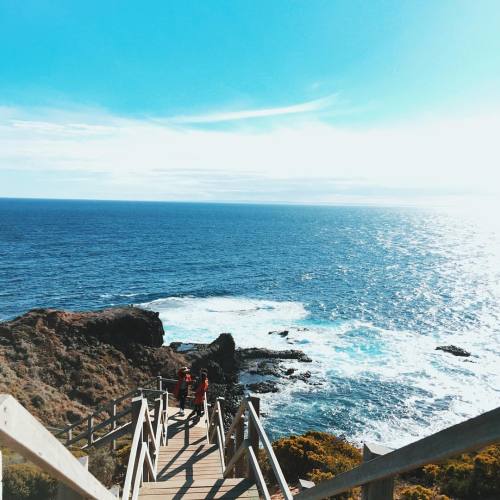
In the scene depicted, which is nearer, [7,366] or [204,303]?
[7,366]

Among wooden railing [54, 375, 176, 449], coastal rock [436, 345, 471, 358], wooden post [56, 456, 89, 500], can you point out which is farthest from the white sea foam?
wooden post [56, 456, 89, 500]

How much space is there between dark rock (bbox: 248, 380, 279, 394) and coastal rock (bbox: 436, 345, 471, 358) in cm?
1671

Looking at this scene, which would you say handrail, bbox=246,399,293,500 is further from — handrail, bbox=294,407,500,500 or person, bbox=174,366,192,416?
person, bbox=174,366,192,416

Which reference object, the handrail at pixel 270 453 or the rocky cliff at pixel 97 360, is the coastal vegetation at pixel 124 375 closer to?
the rocky cliff at pixel 97 360

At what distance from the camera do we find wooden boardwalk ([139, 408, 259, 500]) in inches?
196

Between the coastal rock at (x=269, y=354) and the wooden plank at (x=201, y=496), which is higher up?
the wooden plank at (x=201, y=496)

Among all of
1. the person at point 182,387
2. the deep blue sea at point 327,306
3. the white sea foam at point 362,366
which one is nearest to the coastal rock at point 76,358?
the white sea foam at point 362,366

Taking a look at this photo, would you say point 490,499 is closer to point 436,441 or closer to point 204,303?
point 436,441

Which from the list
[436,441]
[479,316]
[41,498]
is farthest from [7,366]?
[479,316]

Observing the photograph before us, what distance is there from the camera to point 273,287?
58000 millimetres

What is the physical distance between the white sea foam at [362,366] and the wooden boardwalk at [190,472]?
596 inches

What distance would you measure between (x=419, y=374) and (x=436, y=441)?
3460cm

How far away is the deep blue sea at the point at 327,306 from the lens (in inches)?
1109

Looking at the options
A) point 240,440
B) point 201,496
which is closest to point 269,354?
point 240,440
